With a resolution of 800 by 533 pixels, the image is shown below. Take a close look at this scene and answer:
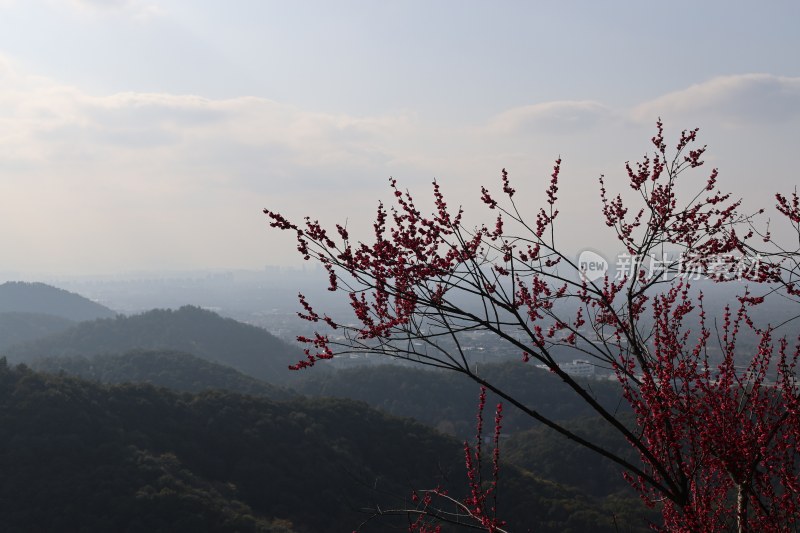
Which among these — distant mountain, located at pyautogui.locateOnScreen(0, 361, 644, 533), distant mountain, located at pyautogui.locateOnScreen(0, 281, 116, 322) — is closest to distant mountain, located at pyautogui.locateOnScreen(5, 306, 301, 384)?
distant mountain, located at pyautogui.locateOnScreen(0, 361, 644, 533)

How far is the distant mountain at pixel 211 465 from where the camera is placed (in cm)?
2766

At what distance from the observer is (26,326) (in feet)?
403

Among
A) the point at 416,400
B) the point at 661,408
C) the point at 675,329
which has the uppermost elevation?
the point at 675,329

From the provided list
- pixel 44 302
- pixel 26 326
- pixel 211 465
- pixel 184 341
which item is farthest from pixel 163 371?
pixel 44 302

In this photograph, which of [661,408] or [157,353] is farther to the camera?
[157,353]

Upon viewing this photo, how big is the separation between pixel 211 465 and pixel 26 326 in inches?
4143

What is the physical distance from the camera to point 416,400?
254ft

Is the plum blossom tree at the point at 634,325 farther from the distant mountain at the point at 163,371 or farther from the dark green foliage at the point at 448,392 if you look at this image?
the dark green foliage at the point at 448,392

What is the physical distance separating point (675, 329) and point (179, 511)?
92.1ft

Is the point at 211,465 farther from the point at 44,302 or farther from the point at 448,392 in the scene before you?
the point at 44,302

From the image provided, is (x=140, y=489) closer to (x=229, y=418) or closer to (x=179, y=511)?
(x=179, y=511)

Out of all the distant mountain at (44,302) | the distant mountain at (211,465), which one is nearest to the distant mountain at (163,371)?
the distant mountain at (211,465)

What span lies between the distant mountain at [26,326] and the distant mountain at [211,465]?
278ft

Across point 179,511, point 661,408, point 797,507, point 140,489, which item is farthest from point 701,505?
point 140,489
